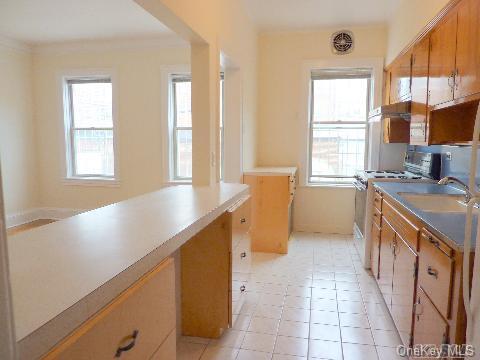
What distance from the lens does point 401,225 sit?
7.14ft

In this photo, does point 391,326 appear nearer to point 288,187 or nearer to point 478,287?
point 478,287

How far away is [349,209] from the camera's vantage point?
4801 mm

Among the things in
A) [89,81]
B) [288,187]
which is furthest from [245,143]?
[89,81]

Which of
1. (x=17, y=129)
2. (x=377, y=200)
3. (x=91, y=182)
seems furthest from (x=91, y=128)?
(x=377, y=200)

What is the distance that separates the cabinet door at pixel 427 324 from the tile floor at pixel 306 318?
42 centimetres

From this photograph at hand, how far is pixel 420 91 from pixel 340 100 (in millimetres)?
1896

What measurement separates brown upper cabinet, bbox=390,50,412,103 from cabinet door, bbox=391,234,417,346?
5.87ft

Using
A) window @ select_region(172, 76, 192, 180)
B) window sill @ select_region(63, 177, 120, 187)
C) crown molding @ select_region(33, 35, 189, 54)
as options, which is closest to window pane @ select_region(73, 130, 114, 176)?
window sill @ select_region(63, 177, 120, 187)

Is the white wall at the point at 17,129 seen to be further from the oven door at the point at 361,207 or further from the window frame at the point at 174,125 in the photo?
the oven door at the point at 361,207

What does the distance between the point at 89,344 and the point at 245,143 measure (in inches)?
134

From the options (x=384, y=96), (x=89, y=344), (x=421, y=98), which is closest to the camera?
(x=89, y=344)

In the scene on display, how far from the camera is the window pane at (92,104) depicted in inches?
209

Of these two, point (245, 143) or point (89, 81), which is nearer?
point (245, 143)

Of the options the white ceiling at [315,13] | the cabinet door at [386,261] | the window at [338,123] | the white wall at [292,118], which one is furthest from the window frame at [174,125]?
the cabinet door at [386,261]
